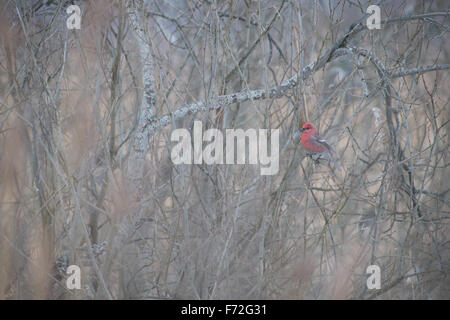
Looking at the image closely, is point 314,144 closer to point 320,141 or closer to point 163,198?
point 320,141

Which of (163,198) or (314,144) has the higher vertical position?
(314,144)

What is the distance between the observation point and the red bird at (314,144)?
3.06 metres

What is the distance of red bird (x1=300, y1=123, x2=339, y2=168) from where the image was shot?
3.06 meters

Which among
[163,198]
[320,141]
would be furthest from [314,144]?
[163,198]

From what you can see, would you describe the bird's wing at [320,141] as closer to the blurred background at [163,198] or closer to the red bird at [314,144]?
the red bird at [314,144]

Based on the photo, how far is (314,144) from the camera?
3135mm

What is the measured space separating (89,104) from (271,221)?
4.29ft

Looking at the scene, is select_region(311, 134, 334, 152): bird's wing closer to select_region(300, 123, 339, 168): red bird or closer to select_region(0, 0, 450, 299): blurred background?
select_region(300, 123, 339, 168): red bird

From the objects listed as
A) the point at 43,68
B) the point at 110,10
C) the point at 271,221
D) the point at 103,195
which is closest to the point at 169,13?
the point at 110,10

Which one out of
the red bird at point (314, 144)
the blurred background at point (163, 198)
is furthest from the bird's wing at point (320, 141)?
the blurred background at point (163, 198)

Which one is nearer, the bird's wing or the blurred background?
the blurred background

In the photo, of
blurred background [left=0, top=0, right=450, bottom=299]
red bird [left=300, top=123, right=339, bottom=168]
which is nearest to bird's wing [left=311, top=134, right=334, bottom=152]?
red bird [left=300, top=123, right=339, bottom=168]
